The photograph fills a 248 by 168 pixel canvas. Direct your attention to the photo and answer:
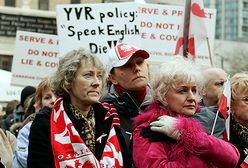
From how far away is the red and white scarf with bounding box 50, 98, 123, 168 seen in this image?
3902mm

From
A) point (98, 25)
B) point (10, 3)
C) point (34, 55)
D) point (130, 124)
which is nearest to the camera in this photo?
point (130, 124)

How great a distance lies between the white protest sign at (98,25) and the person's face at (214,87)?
9.95 feet

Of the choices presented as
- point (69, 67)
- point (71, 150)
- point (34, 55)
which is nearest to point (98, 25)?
point (34, 55)

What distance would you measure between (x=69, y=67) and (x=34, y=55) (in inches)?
267

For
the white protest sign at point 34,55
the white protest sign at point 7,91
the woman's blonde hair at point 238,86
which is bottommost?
the white protest sign at point 7,91

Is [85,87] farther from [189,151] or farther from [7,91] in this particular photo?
[7,91]

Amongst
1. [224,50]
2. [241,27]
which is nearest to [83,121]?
[224,50]

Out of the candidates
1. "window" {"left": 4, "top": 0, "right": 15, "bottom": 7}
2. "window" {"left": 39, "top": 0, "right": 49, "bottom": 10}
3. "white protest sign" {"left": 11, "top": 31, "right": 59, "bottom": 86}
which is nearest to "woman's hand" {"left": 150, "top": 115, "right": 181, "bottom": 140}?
"white protest sign" {"left": 11, "top": 31, "right": 59, "bottom": 86}

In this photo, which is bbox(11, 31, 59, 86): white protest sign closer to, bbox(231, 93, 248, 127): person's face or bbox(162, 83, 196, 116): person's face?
bbox(231, 93, 248, 127): person's face

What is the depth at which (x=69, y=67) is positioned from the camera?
13.6ft

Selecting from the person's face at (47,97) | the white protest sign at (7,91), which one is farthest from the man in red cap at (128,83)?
the white protest sign at (7,91)

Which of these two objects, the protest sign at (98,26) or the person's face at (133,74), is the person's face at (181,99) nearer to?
the person's face at (133,74)

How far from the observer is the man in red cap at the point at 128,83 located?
4477mm

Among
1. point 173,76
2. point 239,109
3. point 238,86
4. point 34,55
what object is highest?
point 173,76
